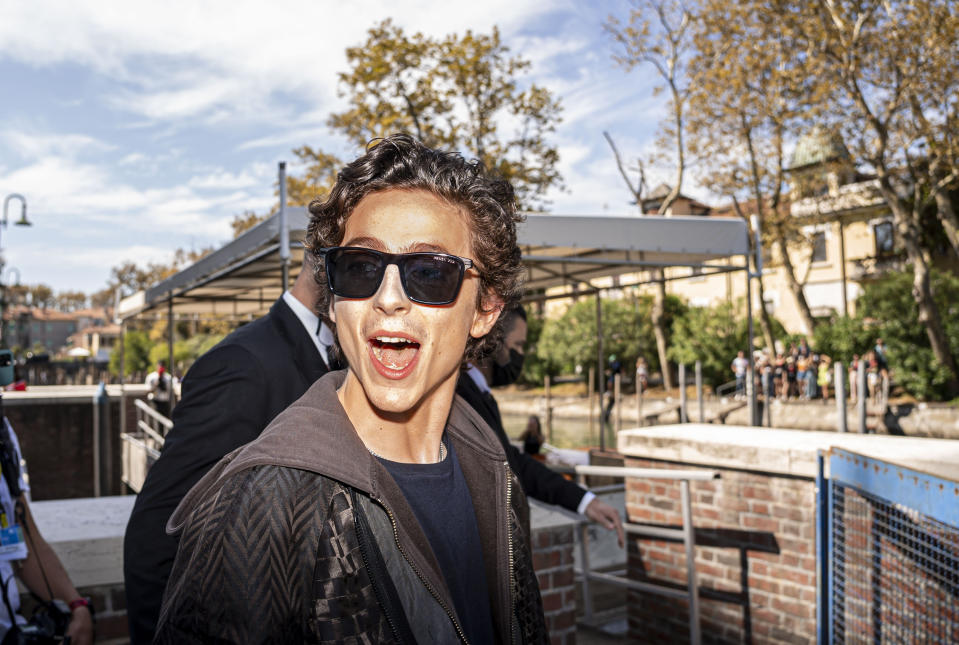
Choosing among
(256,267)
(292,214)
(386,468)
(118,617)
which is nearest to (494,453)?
(386,468)

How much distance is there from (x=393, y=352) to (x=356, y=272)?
0.17 meters

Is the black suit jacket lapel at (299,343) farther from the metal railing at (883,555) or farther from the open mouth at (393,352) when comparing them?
the metal railing at (883,555)

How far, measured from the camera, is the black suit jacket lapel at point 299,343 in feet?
6.38

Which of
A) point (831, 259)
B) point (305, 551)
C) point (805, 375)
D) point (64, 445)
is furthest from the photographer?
point (831, 259)

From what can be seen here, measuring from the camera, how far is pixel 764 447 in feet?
14.3

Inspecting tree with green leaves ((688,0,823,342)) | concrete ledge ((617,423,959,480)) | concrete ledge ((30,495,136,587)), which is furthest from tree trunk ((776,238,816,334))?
concrete ledge ((30,495,136,587))

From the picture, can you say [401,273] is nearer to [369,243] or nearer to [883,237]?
[369,243]

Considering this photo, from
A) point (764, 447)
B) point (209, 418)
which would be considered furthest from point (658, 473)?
point (209, 418)

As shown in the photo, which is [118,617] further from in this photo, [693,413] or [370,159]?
[693,413]

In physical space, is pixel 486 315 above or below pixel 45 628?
above

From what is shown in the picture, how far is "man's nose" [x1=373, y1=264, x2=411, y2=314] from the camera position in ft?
4.69

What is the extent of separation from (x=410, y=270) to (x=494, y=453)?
0.48m

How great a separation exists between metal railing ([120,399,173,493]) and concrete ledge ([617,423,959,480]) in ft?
25.9

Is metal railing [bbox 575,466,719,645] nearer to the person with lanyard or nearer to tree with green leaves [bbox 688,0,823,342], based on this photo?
the person with lanyard
